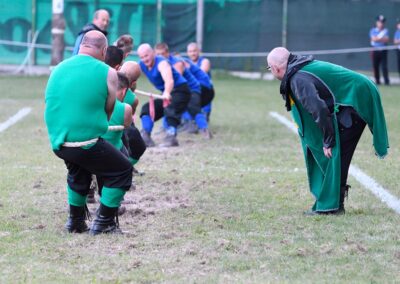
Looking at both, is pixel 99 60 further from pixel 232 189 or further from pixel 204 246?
pixel 232 189

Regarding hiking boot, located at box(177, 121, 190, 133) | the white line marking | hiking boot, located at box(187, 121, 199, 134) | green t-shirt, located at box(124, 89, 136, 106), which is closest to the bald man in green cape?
green t-shirt, located at box(124, 89, 136, 106)

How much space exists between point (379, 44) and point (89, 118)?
20005 mm

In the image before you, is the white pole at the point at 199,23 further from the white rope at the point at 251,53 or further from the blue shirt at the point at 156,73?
the blue shirt at the point at 156,73

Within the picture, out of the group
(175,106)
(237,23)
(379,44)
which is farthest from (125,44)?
(237,23)

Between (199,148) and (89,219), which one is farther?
(199,148)

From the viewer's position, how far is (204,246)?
646 centimetres

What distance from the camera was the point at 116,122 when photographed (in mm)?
7426

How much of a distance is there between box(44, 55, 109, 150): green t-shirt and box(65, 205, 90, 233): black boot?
Result: 1.86 ft

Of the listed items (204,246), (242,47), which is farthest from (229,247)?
(242,47)

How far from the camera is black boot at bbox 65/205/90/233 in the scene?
6902 millimetres

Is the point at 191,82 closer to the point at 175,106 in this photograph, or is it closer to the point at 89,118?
the point at 175,106

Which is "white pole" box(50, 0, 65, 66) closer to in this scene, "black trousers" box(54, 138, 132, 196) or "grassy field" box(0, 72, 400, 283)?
"grassy field" box(0, 72, 400, 283)

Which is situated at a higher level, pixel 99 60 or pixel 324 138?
pixel 99 60

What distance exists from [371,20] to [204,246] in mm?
21627
